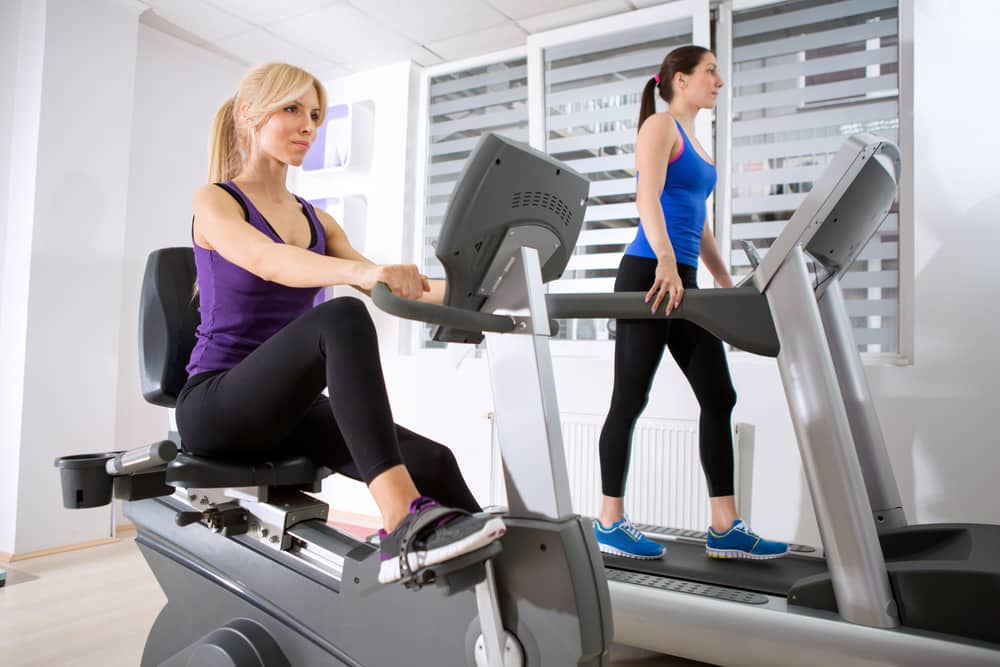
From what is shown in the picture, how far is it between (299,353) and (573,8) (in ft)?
8.26

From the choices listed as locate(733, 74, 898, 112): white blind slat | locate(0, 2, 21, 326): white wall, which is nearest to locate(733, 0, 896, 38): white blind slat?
locate(733, 74, 898, 112): white blind slat

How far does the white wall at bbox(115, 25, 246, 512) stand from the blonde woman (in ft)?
6.95

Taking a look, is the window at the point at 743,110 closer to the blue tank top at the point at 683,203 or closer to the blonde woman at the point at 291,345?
the blue tank top at the point at 683,203

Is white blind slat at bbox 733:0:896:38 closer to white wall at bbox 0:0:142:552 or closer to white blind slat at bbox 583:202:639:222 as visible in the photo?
white blind slat at bbox 583:202:639:222

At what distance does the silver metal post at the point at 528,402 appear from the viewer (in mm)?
1168

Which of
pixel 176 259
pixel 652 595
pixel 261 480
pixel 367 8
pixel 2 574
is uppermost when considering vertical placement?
pixel 367 8

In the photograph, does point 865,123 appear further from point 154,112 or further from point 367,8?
point 154,112

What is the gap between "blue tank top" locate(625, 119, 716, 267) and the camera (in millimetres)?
2023

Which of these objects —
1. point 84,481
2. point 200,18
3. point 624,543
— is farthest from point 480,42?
point 84,481

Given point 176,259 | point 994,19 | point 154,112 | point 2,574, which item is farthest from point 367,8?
point 2,574

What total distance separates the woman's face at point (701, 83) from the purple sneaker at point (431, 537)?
4.99 ft

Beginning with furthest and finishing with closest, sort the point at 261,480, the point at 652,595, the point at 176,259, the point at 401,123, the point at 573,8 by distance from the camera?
the point at 401,123 → the point at 573,8 → the point at 652,595 → the point at 176,259 → the point at 261,480

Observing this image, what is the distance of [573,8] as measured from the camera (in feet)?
10.2

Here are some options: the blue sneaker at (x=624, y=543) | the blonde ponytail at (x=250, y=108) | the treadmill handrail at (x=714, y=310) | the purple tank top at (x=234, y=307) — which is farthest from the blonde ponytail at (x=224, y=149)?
the blue sneaker at (x=624, y=543)
